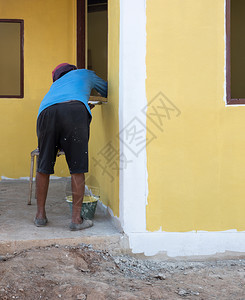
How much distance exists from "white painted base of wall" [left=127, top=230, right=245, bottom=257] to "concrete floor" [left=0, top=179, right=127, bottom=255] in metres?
0.20

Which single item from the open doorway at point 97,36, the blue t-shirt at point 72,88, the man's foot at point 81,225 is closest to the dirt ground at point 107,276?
the man's foot at point 81,225

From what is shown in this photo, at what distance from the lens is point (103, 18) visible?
7.23m

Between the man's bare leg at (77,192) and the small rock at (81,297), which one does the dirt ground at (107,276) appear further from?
the man's bare leg at (77,192)

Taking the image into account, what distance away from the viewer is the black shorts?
3.49 m

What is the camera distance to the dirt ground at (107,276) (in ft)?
8.38

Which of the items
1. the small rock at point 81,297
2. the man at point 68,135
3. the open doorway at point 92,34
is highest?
the open doorway at point 92,34

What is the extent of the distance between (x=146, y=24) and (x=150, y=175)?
1.22m

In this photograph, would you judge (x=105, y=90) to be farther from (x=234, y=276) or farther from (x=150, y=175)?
(x=234, y=276)

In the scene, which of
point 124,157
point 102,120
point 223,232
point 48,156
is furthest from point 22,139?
point 223,232

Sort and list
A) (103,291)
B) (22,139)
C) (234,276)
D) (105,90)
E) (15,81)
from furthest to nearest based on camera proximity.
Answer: (15,81)
(22,139)
(105,90)
(234,276)
(103,291)

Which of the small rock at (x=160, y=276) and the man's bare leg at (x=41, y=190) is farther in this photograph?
the man's bare leg at (x=41, y=190)

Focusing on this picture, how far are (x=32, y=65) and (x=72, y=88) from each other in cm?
313

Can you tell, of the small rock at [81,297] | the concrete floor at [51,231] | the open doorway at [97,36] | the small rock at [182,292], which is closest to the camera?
the small rock at [81,297]

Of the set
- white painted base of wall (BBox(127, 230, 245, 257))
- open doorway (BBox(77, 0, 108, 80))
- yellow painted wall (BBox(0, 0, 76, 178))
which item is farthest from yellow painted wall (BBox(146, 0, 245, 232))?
yellow painted wall (BBox(0, 0, 76, 178))
